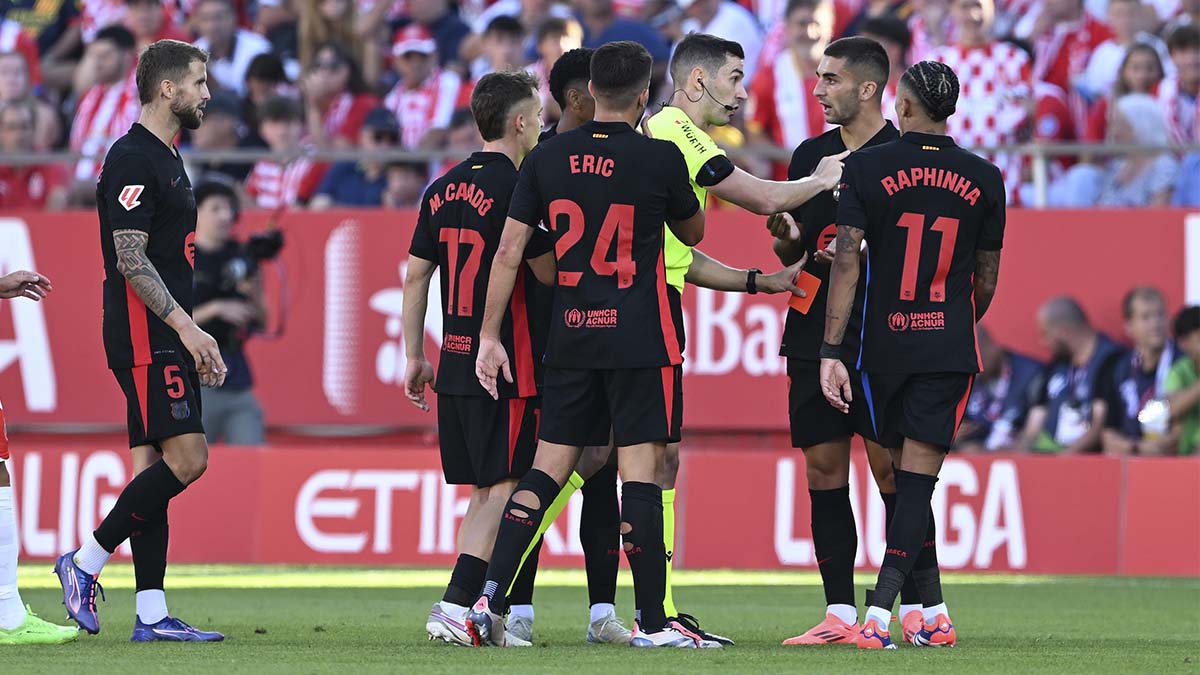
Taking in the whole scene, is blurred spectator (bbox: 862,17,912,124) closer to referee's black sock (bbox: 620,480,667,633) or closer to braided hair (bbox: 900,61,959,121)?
braided hair (bbox: 900,61,959,121)

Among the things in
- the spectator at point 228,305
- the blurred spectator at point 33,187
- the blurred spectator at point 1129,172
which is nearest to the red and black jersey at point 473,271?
the spectator at point 228,305

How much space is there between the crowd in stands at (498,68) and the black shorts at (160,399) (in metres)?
6.72

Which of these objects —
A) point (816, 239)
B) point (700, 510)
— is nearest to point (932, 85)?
point (816, 239)

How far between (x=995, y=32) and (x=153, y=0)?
7405 mm

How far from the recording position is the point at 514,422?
28.9ft

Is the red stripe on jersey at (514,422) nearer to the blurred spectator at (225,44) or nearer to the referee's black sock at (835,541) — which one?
the referee's black sock at (835,541)

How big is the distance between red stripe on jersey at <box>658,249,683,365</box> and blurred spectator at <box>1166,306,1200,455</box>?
687 cm

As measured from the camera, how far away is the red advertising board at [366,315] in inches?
583

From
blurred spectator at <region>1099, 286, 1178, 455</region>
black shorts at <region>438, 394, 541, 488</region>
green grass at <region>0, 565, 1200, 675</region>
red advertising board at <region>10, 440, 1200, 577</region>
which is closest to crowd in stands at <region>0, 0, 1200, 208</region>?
blurred spectator at <region>1099, 286, 1178, 455</region>

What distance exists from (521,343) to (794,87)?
757 centimetres

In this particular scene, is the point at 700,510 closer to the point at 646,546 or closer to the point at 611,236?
the point at 646,546

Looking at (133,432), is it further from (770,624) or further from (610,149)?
(770,624)

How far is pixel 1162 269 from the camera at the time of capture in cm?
1466

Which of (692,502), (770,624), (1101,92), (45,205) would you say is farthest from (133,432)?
(1101,92)
